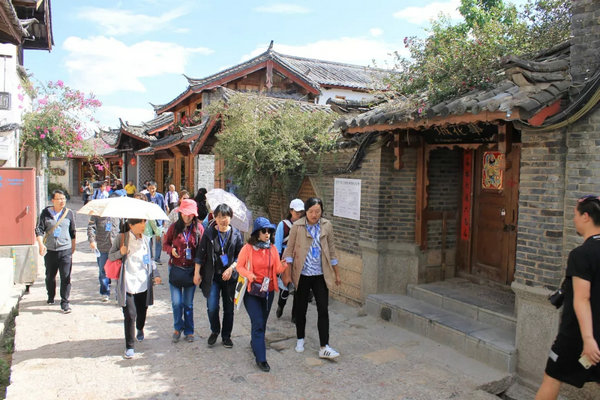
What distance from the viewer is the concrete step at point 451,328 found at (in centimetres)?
502

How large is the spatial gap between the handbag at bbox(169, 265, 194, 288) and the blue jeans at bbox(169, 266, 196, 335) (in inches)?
2.9

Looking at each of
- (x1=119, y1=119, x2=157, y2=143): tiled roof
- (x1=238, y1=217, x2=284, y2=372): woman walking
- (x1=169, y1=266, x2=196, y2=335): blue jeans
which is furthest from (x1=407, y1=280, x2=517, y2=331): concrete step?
(x1=119, y1=119, x2=157, y2=143): tiled roof

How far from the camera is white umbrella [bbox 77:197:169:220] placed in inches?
204

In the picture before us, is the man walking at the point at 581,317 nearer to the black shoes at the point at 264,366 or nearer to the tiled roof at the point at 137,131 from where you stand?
the black shoes at the point at 264,366

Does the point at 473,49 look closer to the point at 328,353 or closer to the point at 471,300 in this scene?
the point at 471,300

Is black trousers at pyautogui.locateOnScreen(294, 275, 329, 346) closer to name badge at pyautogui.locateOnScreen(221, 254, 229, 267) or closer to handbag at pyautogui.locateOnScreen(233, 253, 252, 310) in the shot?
handbag at pyautogui.locateOnScreen(233, 253, 252, 310)

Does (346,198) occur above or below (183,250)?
above

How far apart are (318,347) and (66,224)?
408cm

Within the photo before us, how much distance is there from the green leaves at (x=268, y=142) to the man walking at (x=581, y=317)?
5.13 meters

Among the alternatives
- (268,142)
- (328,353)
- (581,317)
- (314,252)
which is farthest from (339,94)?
(581,317)

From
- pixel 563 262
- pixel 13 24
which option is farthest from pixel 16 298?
pixel 563 262

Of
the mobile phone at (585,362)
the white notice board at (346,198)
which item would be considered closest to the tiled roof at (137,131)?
the white notice board at (346,198)

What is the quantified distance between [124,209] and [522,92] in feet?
13.9

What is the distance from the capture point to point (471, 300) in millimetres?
6199
